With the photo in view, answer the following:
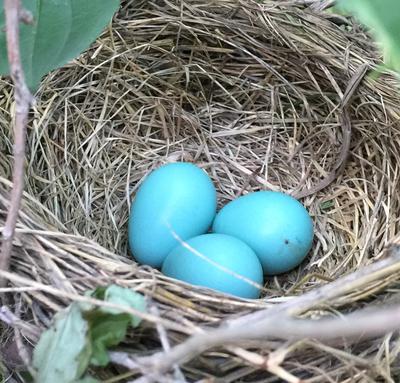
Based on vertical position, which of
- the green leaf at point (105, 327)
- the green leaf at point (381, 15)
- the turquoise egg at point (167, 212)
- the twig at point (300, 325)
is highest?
the green leaf at point (381, 15)

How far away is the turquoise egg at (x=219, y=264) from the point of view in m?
0.90

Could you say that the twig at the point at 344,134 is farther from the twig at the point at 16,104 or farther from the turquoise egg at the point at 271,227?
the twig at the point at 16,104

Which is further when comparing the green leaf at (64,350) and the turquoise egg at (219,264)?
the turquoise egg at (219,264)

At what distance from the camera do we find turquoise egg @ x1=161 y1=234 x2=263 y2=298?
0.90 metres

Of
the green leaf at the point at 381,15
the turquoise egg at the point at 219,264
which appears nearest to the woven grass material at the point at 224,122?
the turquoise egg at the point at 219,264

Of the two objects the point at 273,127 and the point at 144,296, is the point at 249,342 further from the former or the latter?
the point at 273,127

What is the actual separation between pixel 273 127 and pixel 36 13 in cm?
62

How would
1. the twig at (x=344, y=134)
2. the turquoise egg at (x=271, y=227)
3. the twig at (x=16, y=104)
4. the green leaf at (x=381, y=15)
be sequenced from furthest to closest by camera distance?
the twig at (x=344, y=134)
the turquoise egg at (x=271, y=227)
the twig at (x=16, y=104)
the green leaf at (x=381, y=15)

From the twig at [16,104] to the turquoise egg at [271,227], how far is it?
42 centimetres

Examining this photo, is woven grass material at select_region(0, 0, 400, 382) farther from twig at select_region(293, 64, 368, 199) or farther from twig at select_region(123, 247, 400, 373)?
twig at select_region(123, 247, 400, 373)

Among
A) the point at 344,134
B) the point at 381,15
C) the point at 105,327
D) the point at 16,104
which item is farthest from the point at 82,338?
the point at 344,134

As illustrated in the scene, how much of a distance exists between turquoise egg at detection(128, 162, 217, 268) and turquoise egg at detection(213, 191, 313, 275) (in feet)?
0.16

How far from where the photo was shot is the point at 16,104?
0.63m

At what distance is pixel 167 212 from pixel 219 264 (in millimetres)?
175
